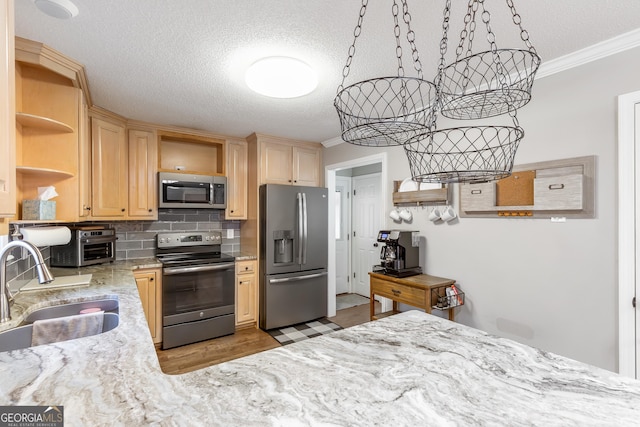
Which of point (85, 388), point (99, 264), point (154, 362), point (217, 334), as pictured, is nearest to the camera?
point (85, 388)

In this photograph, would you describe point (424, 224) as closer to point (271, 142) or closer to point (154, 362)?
point (271, 142)

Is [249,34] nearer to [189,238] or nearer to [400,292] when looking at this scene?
[400,292]

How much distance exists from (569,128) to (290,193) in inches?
101

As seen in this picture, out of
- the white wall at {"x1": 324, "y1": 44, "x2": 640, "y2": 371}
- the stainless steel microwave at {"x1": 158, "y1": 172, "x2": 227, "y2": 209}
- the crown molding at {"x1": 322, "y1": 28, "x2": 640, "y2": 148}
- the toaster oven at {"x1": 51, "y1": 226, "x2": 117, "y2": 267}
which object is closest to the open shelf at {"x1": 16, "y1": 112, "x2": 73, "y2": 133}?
the toaster oven at {"x1": 51, "y1": 226, "x2": 117, "y2": 267}

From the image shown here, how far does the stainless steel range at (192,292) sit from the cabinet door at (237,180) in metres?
0.53

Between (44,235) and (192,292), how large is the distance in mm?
1425

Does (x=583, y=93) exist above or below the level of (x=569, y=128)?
above

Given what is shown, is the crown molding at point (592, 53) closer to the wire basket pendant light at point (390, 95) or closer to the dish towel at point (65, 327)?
the wire basket pendant light at point (390, 95)

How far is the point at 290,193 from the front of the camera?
362 centimetres

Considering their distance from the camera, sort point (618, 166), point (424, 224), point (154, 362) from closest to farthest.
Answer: point (154, 362), point (618, 166), point (424, 224)

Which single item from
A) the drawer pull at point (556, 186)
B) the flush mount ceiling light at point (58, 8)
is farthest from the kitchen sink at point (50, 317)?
the drawer pull at point (556, 186)

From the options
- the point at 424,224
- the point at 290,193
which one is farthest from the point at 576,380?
the point at 290,193

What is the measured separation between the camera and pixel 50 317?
1.68 m

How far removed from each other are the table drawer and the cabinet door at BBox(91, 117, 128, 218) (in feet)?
8.42
